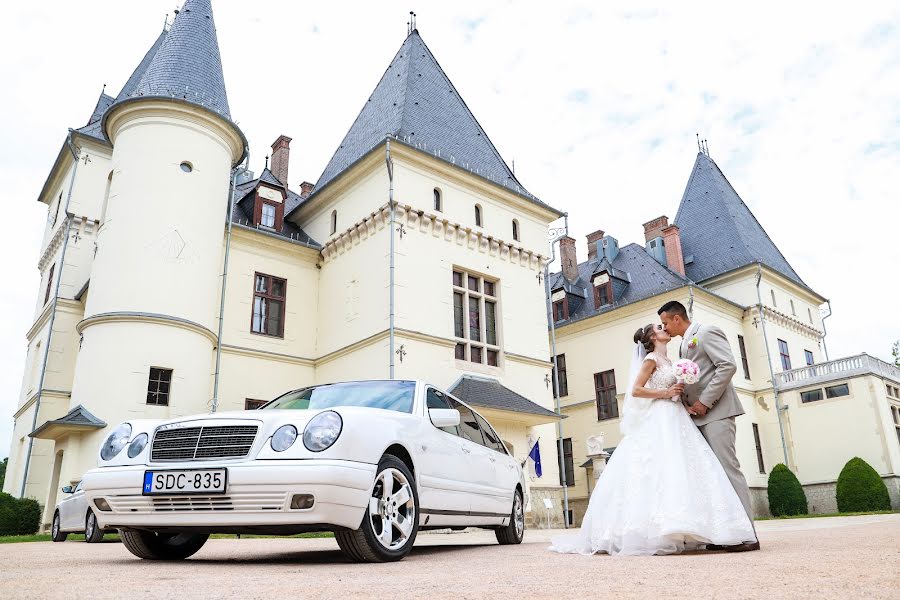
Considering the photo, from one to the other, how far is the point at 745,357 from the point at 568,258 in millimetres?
10156

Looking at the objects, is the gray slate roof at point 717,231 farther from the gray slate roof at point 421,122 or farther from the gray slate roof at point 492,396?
the gray slate roof at point 492,396

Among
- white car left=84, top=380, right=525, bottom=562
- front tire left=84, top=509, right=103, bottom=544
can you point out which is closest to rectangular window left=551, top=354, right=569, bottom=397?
front tire left=84, top=509, right=103, bottom=544

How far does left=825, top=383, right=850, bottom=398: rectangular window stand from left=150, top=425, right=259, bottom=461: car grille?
2986 cm

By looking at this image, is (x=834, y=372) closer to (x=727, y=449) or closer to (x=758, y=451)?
(x=758, y=451)

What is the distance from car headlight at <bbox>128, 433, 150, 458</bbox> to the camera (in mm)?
5516

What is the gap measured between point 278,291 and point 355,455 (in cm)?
1767

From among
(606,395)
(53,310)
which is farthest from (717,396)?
(606,395)

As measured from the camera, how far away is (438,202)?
21469 mm

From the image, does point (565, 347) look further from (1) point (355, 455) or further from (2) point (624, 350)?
(1) point (355, 455)

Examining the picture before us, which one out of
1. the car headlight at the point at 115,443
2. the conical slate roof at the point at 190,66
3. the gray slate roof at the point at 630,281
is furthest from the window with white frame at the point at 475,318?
the car headlight at the point at 115,443

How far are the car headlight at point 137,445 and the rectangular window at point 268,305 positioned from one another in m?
15.6

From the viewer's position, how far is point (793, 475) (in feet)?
89.5

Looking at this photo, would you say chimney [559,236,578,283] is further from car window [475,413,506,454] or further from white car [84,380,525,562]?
white car [84,380,525,562]

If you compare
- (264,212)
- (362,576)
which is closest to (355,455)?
(362,576)
